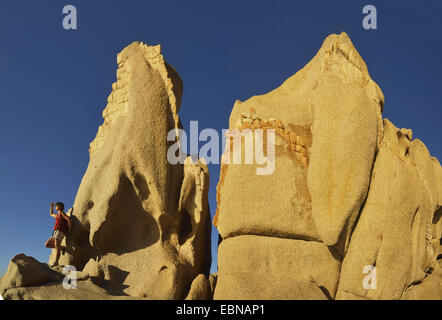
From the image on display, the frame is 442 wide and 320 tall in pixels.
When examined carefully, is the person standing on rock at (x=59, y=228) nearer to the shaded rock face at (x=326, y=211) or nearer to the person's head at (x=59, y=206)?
the person's head at (x=59, y=206)

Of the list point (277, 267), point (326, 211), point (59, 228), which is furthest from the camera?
point (59, 228)

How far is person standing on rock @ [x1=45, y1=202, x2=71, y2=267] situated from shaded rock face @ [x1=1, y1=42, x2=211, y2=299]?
6.2 inches

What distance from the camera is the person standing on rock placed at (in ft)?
21.9

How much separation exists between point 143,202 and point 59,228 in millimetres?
1350

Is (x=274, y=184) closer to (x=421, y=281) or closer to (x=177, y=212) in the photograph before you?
(x=177, y=212)

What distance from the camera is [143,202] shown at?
666cm

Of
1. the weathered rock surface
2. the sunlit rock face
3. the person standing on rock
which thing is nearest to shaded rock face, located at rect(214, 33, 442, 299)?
the weathered rock surface

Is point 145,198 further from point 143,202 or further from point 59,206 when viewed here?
point 59,206

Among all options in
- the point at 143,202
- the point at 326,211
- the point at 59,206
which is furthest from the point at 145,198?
the point at 326,211

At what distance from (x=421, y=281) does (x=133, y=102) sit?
4893 millimetres

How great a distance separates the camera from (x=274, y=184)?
18.0ft

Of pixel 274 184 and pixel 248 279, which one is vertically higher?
pixel 274 184

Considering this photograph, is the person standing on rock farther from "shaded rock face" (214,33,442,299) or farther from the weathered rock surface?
the weathered rock surface
